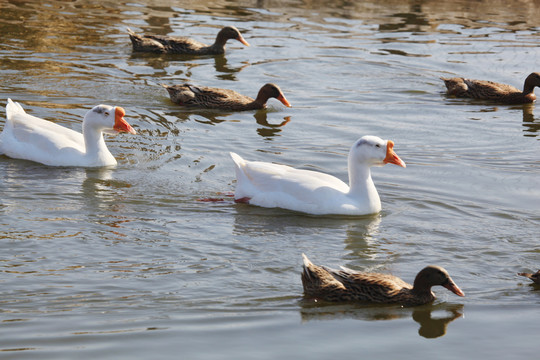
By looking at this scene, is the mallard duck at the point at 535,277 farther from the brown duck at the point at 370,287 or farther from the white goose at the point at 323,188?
the white goose at the point at 323,188

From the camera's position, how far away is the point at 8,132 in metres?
12.4

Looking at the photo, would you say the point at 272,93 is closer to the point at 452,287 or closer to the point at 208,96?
the point at 208,96

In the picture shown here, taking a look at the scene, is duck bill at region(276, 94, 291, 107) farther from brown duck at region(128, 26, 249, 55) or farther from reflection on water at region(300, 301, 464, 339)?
reflection on water at region(300, 301, 464, 339)

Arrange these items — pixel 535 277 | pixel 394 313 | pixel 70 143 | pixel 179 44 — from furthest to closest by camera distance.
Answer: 1. pixel 179 44
2. pixel 70 143
3. pixel 535 277
4. pixel 394 313

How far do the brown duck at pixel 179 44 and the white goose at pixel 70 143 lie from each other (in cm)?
682

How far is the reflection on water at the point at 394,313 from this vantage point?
773 centimetres

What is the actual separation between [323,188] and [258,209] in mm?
803

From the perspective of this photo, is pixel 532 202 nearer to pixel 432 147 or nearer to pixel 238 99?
pixel 432 147

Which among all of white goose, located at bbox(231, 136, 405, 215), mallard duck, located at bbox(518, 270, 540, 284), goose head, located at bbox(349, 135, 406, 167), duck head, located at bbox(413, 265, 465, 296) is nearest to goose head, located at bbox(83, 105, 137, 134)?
white goose, located at bbox(231, 136, 405, 215)

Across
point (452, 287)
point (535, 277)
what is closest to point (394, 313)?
point (452, 287)

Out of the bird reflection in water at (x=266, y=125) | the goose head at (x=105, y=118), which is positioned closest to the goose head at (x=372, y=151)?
the goose head at (x=105, y=118)

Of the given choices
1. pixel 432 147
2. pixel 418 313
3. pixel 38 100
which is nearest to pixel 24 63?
pixel 38 100

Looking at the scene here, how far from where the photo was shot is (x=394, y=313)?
7.94 meters

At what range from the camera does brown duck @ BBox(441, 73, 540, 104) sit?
16469mm
